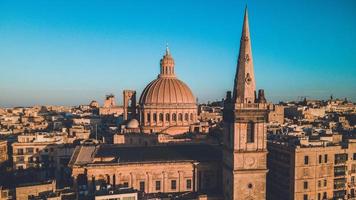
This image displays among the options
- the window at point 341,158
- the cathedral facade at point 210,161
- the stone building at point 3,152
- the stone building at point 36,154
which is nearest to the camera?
the cathedral facade at point 210,161

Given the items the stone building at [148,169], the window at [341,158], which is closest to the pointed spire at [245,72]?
the stone building at [148,169]

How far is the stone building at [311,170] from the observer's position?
141 ft

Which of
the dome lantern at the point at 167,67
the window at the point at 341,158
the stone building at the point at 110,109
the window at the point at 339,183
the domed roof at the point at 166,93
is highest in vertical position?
the dome lantern at the point at 167,67

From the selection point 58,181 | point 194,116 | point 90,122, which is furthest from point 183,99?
point 90,122

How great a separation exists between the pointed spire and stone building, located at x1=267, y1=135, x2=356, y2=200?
10.6 metres

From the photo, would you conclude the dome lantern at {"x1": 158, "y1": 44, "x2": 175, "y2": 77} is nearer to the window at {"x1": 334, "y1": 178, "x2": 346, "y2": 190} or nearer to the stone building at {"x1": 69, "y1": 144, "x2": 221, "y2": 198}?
the stone building at {"x1": 69, "y1": 144, "x2": 221, "y2": 198}

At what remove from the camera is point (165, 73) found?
66500mm

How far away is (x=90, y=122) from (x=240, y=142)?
258ft

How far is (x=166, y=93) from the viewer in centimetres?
6334

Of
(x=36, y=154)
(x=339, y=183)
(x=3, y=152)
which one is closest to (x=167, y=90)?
(x=36, y=154)

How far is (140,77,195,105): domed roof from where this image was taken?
62.9 m

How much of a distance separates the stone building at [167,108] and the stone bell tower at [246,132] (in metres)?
24.0

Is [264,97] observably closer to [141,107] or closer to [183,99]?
[183,99]

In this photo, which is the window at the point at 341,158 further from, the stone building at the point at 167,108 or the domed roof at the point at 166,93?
the domed roof at the point at 166,93
